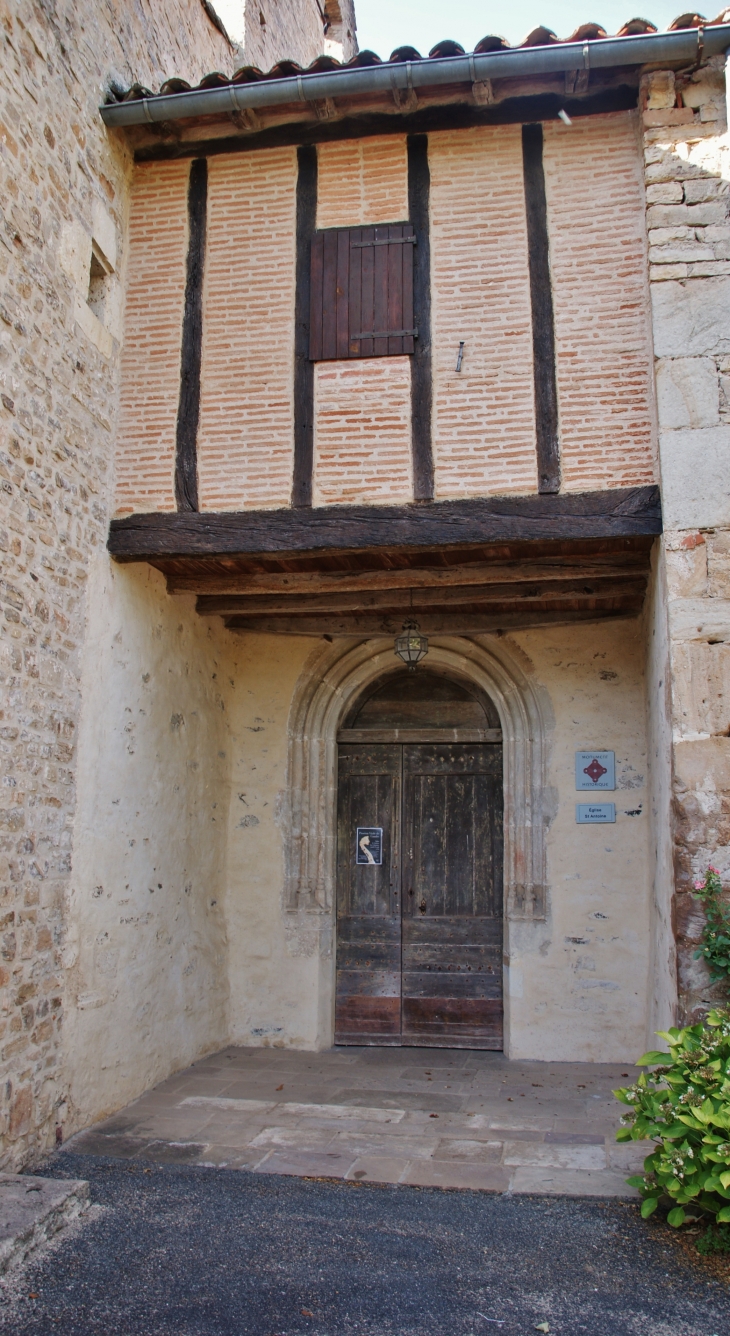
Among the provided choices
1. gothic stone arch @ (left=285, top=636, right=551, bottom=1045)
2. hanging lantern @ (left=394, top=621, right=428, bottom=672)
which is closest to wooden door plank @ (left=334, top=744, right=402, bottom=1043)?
gothic stone arch @ (left=285, top=636, right=551, bottom=1045)

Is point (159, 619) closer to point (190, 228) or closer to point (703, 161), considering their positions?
point (190, 228)

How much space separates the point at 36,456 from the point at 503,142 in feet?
10.1

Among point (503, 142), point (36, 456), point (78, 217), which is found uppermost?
point (503, 142)

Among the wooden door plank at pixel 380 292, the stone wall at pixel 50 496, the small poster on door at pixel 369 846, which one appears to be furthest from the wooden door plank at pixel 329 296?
the small poster on door at pixel 369 846

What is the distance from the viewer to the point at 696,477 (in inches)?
169

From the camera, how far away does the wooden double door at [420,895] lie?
6.29m

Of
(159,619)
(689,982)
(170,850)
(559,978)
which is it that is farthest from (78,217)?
(559,978)

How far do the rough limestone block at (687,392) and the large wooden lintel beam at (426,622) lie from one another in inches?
74.3

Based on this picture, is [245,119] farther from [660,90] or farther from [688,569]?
[688,569]

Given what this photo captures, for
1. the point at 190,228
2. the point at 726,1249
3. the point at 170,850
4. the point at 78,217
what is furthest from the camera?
the point at 170,850

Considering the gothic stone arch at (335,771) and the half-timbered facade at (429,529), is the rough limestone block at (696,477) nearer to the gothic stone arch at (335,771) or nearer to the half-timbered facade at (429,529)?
the half-timbered facade at (429,529)

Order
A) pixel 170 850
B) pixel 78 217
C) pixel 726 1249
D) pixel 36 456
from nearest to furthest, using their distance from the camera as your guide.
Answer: pixel 726 1249
pixel 36 456
pixel 78 217
pixel 170 850

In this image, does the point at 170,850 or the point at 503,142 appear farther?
the point at 170,850

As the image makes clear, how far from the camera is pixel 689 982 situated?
156 inches
